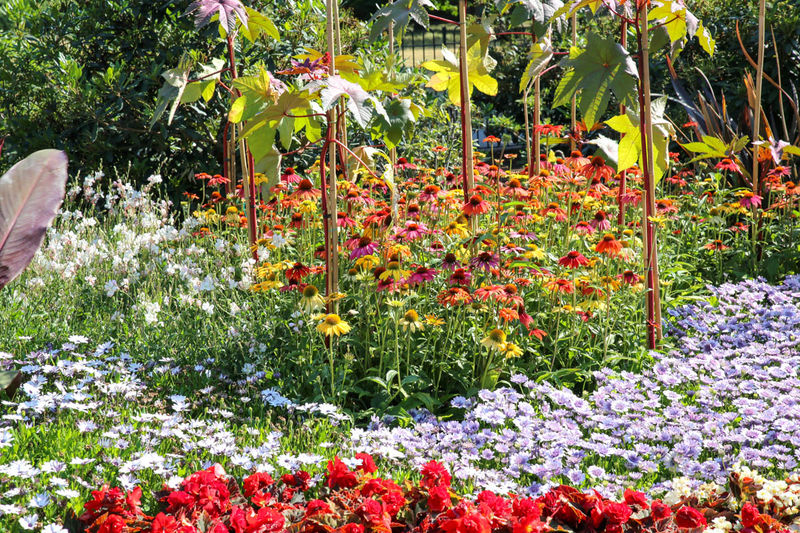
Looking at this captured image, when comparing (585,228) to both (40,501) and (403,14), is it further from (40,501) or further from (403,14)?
(40,501)

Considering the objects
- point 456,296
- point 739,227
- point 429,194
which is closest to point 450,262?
point 456,296

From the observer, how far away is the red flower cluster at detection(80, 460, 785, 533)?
1.77 meters

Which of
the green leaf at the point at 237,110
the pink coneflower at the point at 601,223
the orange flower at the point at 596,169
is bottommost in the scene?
the pink coneflower at the point at 601,223

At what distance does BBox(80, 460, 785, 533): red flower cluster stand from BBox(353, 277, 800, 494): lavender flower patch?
1.25 ft

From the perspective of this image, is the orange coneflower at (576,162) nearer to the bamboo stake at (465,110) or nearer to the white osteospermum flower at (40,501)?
the bamboo stake at (465,110)

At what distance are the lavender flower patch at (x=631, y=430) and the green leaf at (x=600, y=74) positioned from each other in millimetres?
1105

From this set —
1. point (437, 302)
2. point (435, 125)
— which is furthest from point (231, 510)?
point (435, 125)

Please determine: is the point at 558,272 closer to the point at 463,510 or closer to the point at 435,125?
the point at 463,510

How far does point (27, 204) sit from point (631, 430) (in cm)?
205

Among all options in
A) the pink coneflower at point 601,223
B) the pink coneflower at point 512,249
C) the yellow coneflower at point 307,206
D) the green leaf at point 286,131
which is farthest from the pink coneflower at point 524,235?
the green leaf at point 286,131

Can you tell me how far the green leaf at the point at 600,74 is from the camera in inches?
124

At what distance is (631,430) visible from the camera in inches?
108

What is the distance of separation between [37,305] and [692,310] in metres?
3.32

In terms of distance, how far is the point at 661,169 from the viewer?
3.68 metres
